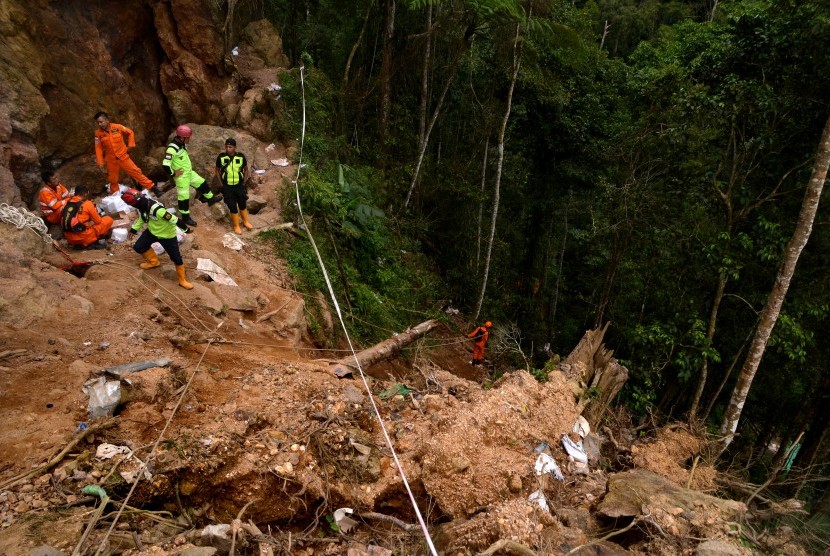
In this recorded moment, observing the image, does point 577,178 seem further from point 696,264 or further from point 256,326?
point 256,326

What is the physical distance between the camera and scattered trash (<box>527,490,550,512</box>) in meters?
4.13

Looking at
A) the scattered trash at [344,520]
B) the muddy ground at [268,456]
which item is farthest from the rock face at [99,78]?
the scattered trash at [344,520]

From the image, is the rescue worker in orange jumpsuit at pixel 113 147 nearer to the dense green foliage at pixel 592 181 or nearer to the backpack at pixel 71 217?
the backpack at pixel 71 217

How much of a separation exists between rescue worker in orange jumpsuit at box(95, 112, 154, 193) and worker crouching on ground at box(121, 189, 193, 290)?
2.01 m

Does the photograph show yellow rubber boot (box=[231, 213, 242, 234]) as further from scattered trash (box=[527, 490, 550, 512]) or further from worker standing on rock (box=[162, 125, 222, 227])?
scattered trash (box=[527, 490, 550, 512])

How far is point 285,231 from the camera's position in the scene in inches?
353

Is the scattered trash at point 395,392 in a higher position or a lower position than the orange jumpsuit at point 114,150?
lower

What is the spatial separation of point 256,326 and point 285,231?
→ 285cm

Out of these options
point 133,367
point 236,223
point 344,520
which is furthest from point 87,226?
point 344,520

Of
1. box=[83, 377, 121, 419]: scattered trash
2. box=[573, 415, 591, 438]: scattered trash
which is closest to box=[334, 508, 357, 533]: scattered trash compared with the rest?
box=[83, 377, 121, 419]: scattered trash

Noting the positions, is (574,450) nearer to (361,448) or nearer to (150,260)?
(361,448)

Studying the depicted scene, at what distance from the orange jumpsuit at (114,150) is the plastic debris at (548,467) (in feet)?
25.0

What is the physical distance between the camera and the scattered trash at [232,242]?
26.2 ft

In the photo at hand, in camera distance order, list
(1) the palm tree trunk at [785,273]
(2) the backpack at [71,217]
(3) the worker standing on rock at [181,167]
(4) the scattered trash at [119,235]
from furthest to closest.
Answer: (4) the scattered trash at [119,235]
(3) the worker standing on rock at [181,167]
(2) the backpack at [71,217]
(1) the palm tree trunk at [785,273]
